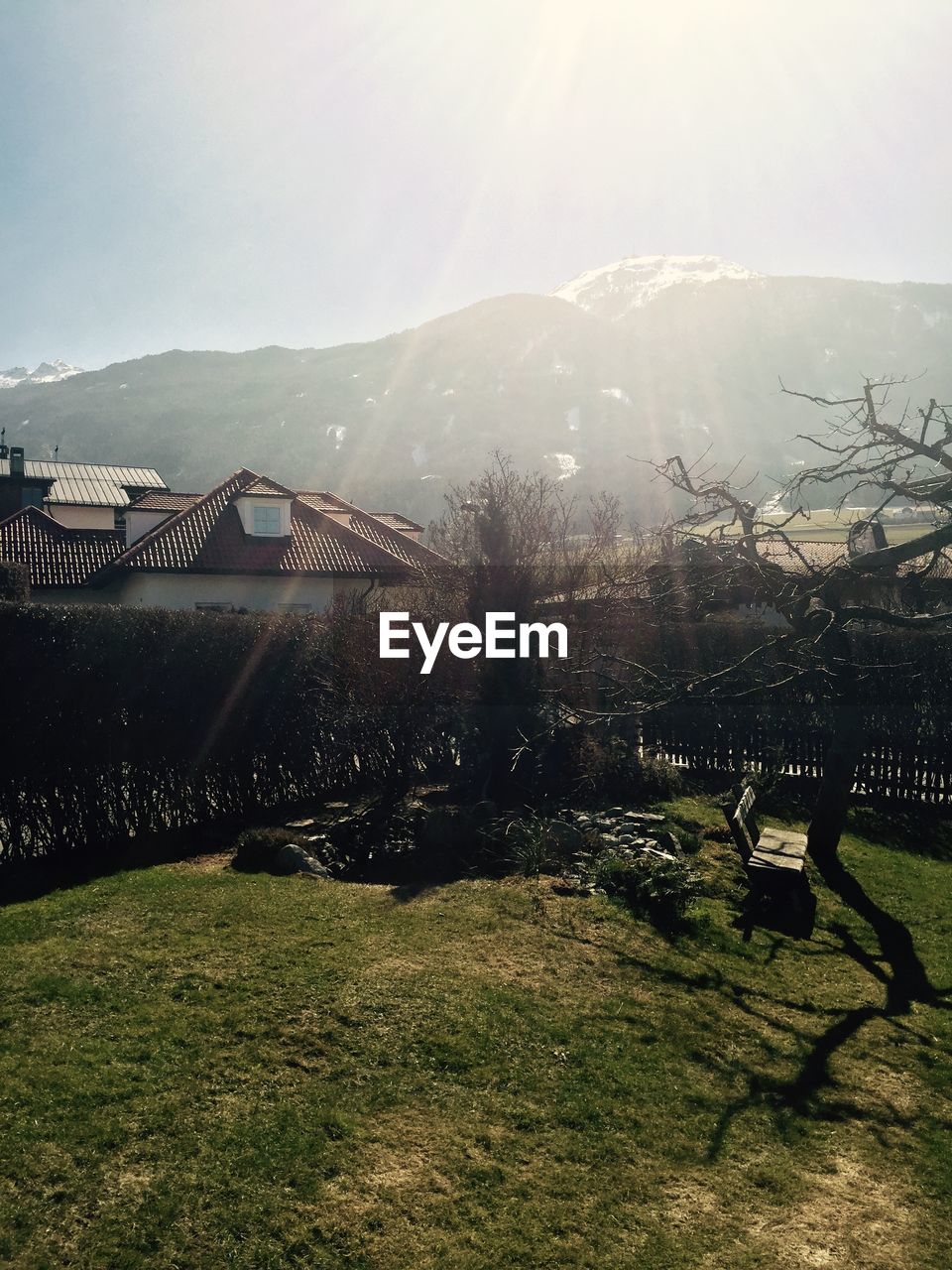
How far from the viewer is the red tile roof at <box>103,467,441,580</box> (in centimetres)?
2920

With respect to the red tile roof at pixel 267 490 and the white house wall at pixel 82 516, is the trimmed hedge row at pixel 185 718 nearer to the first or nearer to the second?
the red tile roof at pixel 267 490

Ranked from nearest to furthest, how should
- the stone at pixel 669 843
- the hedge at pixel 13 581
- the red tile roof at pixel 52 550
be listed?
the stone at pixel 669 843 < the hedge at pixel 13 581 < the red tile roof at pixel 52 550

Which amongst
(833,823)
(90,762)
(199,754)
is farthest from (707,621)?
(90,762)

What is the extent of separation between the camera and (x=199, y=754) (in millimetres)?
10766

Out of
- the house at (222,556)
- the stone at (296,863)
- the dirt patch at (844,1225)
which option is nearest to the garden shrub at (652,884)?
the stone at (296,863)

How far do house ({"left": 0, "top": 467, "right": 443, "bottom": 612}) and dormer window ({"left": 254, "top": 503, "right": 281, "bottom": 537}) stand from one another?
0.03 metres

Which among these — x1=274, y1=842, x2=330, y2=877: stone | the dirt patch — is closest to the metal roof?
x1=274, y1=842, x2=330, y2=877: stone

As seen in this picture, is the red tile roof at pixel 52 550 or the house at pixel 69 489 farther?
the house at pixel 69 489

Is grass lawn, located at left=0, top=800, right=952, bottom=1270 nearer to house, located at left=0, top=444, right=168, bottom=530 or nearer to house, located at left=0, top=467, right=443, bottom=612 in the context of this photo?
house, located at left=0, top=467, right=443, bottom=612

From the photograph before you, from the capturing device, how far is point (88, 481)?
175ft

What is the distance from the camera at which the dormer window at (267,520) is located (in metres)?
31.7

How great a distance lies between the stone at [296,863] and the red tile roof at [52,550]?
24754mm

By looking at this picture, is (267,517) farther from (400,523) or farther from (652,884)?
(652,884)

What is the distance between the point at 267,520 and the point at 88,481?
87.9 feet
